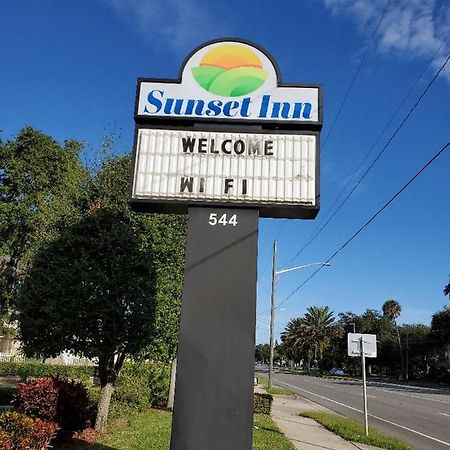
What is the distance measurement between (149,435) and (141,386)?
504 centimetres

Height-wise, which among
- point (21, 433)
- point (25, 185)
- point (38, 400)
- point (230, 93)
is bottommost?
point (21, 433)

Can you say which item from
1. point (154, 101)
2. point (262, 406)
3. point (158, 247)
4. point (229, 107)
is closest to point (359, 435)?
point (262, 406)

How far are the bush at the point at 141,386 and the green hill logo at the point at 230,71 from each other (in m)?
10.7

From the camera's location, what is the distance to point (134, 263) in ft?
40.0

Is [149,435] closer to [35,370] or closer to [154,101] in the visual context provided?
[154,101]

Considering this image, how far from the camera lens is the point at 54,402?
10047mm

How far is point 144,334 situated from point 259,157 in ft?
21.5

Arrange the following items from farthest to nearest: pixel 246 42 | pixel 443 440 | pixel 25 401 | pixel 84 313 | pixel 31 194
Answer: pixel 31 194 → pixel 443 440 → pixel 84 313 → pixel 25 401 → pixel 246 42

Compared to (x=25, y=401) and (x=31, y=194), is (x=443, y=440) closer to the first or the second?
(x=25, y=401)

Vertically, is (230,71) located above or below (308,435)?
above

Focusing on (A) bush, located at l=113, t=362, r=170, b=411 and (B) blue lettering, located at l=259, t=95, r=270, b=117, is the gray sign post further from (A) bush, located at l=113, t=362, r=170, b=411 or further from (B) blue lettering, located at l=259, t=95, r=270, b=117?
(A) bush, located at l=113, t=362, r=170, b=411

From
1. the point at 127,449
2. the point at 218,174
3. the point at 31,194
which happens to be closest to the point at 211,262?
the point at 218,174

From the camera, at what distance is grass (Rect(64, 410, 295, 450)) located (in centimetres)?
1044

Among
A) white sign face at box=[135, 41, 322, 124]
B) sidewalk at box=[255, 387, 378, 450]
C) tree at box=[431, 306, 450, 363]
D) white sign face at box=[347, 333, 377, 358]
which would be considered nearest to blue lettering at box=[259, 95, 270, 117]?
white sign face at box=[135, 41, 322, 124]
